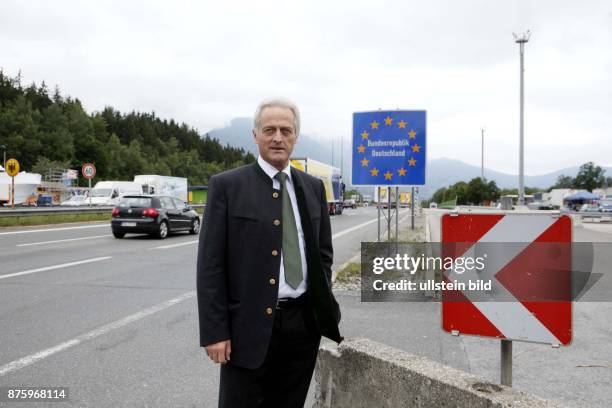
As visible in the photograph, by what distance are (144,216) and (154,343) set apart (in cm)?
1170

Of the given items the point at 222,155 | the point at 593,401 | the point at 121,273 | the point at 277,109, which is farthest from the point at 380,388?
the point at 222,155

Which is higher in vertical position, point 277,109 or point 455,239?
point 277,109

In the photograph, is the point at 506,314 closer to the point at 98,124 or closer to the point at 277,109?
the point at 277,109

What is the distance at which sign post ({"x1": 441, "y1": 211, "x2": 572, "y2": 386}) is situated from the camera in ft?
8.80

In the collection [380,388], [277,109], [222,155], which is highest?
[222,155]

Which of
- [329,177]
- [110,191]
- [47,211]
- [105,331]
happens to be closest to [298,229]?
[105,331]

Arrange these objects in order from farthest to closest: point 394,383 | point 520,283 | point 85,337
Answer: point 85,337, point 520,283, point 394,383

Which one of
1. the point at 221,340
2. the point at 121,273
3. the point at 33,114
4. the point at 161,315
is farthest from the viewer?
the point at 33,114

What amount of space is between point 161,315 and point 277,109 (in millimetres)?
4247

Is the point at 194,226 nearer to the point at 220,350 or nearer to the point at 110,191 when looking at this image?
the point at 220,350

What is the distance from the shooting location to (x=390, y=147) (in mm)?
9227

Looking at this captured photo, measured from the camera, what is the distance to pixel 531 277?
273 centimetres

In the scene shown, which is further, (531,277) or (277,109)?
(531,277)

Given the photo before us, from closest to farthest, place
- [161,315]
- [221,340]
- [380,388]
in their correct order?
[221,340], [380,388], [161,315]
